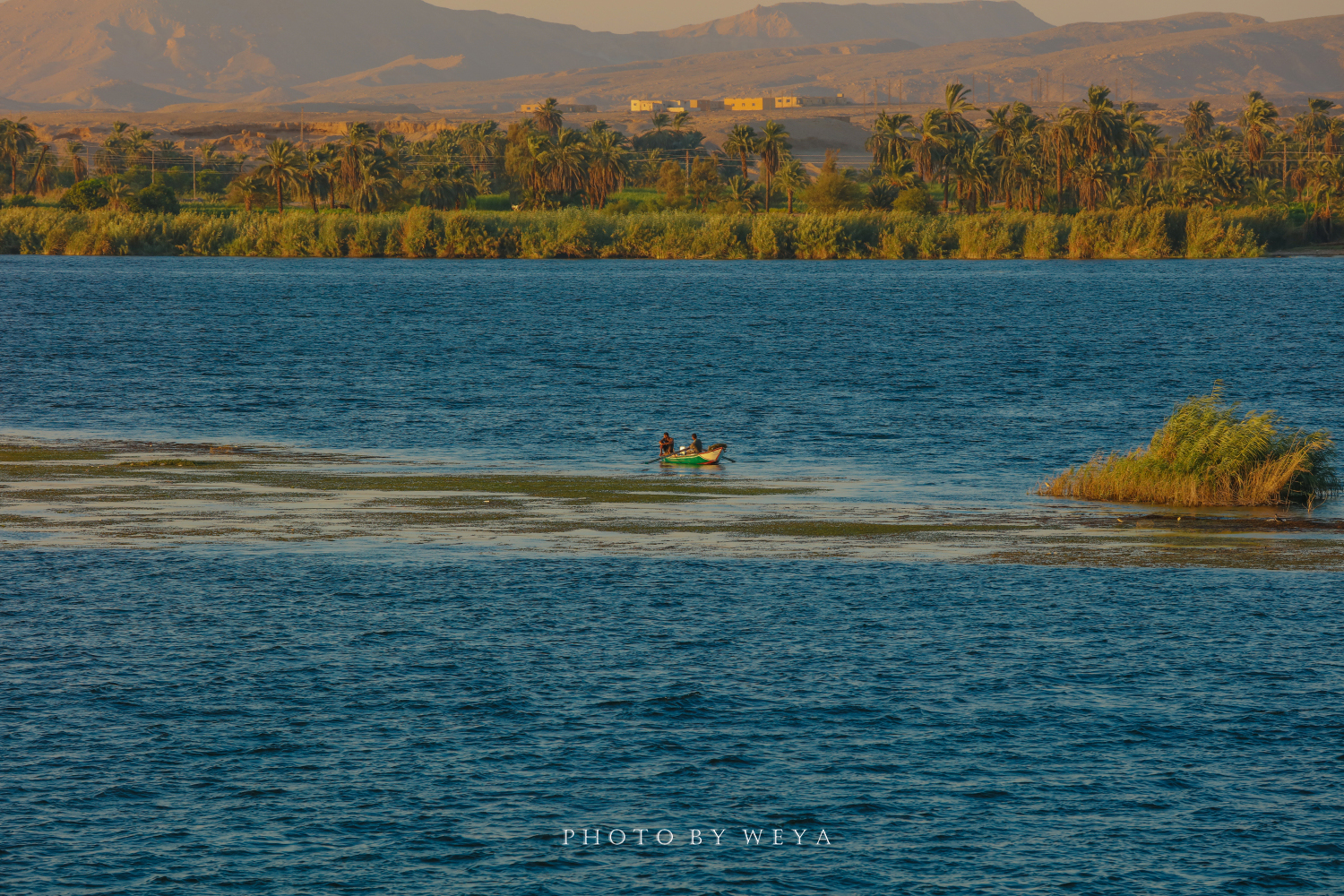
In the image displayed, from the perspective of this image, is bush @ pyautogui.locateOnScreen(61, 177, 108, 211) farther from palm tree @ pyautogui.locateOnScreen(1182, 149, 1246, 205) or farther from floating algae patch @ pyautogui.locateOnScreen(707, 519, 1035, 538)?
floating algae patch @ pyautogui.locateOnScreen(707, 519, 1035, 538)

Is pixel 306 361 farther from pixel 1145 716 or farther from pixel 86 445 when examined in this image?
pixel 1145 716

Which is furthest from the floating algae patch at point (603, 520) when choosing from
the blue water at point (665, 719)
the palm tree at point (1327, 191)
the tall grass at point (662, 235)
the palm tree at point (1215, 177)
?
the palm tree at point (1327, 191)

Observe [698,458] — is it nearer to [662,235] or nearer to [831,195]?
[662,235]

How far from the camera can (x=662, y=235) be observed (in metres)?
162

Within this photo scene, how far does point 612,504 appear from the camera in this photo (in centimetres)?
3219

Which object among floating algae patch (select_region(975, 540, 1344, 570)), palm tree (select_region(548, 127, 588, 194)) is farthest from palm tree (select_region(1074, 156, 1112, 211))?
floating algae patch (select_region(975, 540, 1344, 570))

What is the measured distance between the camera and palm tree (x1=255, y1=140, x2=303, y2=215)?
582 ft

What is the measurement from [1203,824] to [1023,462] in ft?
81.5

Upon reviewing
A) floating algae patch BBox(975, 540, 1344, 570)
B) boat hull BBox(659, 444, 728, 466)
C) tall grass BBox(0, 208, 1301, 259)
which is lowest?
floating algae patch BBox(975, 540, 1344, 570)

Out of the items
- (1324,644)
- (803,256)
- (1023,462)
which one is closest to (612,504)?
(1023,462)

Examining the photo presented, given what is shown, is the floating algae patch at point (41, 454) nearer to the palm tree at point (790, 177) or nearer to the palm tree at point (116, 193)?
the palm tree at point (790, 177)

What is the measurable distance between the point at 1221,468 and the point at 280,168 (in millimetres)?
161254

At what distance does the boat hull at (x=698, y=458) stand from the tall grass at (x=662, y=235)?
124 metres

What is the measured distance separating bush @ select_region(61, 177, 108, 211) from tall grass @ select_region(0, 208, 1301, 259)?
4.07 metres
